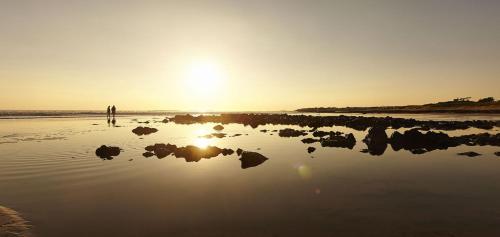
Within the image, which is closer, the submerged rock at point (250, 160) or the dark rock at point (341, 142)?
the submerged rock at point (250, 160)

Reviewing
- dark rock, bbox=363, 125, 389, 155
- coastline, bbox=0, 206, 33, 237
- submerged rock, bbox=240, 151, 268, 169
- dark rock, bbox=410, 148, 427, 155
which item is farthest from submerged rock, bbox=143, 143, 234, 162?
dark rock, bbox=410, 148, 427, 155

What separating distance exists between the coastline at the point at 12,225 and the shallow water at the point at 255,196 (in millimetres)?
281

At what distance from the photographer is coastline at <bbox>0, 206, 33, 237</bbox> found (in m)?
8.63

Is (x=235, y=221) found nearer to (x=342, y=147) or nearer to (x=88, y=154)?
(x=88, y=154)

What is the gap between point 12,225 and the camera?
9156mm

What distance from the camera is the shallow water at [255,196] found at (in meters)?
9.29

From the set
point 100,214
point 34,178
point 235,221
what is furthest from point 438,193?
point 34,178

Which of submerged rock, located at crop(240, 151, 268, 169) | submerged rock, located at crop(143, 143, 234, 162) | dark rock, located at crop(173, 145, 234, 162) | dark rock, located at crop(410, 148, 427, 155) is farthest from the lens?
dark rock, located at crop(410, 148, 427, 155)

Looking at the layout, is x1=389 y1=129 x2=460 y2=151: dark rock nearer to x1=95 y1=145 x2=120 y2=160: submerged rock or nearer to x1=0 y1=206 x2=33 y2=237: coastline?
x1=95 y1=145 x2=120 y2=160: submerged rock

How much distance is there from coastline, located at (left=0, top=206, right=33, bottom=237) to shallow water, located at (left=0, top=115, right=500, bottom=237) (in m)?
0.28

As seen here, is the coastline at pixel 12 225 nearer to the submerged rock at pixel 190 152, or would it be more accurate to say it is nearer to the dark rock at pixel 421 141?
the submerged rock at pixel 190 152

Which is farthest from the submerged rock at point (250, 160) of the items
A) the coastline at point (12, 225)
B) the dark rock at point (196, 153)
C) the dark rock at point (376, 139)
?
the dark rock at point (376, 139)

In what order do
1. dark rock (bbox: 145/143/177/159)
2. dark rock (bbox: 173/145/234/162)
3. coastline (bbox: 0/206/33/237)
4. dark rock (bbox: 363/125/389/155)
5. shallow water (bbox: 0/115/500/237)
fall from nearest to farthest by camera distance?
1. coastline (bbox: 0/206/33/237)
2. shallow water (bbox: 0/115/500/237)
3. dark rock (bbox: 173/145/234/162)
4. dark rock (bbox: 145/143/177/159)
5. dark rock (bbox: 363/125/389/155)

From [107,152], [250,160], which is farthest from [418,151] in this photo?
[107,152]
